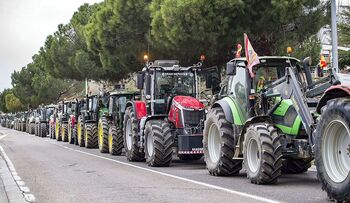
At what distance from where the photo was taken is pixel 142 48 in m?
24.7

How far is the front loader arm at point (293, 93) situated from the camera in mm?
9516

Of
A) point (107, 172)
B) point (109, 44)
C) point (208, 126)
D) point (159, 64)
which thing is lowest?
point (107, 172)

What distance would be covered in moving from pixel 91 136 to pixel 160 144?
10.8 meters

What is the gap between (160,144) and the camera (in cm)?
1445

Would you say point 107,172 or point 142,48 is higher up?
point 142,48

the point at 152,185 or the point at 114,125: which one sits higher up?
the point at 114,125

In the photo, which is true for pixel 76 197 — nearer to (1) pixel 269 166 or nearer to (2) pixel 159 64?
(1) pixel 269 166

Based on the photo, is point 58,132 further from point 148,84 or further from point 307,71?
point 307,71

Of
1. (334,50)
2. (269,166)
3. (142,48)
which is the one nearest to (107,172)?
(269,166)

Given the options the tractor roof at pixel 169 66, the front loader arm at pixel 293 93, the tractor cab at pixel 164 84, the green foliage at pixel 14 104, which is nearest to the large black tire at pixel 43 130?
the tractor cab at pixel 164 84

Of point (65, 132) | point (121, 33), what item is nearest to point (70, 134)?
point (65, 132)

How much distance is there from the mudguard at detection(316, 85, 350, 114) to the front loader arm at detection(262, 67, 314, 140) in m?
0.85

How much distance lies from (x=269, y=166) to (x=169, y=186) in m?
1.95

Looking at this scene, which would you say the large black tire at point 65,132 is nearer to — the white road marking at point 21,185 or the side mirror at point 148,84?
the white road marking at point 21,185
